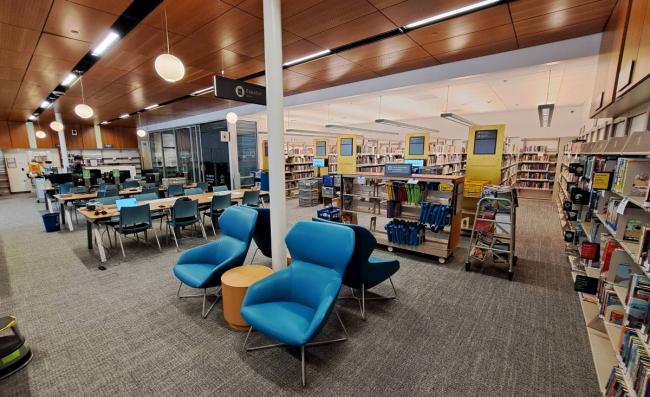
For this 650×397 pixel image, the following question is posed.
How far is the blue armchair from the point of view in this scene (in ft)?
9.09

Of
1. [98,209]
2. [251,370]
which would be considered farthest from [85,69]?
[251,370]

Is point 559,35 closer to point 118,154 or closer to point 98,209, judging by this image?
point 98,209

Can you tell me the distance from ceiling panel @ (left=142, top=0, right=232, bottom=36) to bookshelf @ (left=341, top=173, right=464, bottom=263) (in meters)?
3.06

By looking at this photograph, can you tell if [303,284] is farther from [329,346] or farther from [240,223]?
[240,223]

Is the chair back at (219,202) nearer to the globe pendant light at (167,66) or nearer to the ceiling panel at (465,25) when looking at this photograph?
the globe pendant light at (167,66)

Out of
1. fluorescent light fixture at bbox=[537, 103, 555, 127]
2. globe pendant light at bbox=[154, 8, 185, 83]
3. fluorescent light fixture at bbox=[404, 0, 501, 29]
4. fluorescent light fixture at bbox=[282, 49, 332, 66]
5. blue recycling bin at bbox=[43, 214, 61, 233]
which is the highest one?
fluorescent light fixture at bbox=[404, 0, 501, 29]

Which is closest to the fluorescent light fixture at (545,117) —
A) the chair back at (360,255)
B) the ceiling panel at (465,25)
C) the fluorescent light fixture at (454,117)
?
the fluorescent light fixture at (454,117)

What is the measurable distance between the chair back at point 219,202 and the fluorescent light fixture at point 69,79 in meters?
3.90

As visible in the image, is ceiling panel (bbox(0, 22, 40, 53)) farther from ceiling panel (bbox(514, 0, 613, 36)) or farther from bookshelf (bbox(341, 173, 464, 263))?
ceiling panel (bbox(514, 0, 613, 36))

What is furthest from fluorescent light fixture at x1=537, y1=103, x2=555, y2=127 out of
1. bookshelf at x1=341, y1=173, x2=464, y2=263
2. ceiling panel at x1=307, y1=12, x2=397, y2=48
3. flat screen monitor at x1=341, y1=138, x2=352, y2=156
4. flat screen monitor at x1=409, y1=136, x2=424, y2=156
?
ceiling panel at x1=307, y1=12, x2=397, y2=48

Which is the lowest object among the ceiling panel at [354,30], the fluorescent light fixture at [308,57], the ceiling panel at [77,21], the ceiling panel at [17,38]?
the ceiling panel at [17,38]

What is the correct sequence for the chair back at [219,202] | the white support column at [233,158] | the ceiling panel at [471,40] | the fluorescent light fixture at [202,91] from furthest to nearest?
the white support column at [233,158] → the fluorescent light fixture at [202,91] → the chair back at [219,202] → the ceiling panel at [471,40]

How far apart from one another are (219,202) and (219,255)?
263cm

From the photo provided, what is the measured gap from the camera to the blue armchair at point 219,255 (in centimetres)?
277
